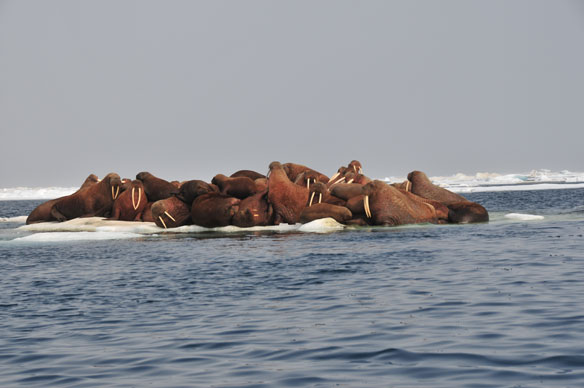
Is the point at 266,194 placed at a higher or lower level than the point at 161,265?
higher

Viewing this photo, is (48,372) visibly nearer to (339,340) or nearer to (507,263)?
(339,340)

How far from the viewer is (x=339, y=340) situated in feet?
29.0

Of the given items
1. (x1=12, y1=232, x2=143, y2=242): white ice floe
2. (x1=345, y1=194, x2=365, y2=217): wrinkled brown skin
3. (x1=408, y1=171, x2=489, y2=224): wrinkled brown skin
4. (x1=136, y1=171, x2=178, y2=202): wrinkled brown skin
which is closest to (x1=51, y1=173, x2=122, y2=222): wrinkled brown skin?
(x1=136, y1=171, x2=178, y2=202): wrinkled brown skin

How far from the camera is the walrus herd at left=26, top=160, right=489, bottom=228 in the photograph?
90.5ft

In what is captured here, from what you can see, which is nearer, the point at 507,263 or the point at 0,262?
the point at 507,263

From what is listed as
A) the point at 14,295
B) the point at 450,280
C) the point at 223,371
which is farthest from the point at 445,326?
the point at 14,295

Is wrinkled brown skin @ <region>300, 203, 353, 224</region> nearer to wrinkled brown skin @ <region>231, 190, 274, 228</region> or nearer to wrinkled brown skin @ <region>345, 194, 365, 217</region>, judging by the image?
wrinkled brown skin @ <region>345, 194, 365, 217</region>

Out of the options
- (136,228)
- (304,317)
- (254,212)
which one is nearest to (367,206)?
(254,212)

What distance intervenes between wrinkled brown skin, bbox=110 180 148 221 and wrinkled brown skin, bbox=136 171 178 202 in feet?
0.89

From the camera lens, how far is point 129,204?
3177 centimetres

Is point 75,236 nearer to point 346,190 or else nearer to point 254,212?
point 254,212

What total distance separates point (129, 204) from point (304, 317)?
22402mm

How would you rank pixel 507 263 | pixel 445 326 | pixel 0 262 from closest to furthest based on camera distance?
1. pixel 445 326
2. pixel 507 263
3. pixel 0 262

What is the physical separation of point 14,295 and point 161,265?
14.7 ft
